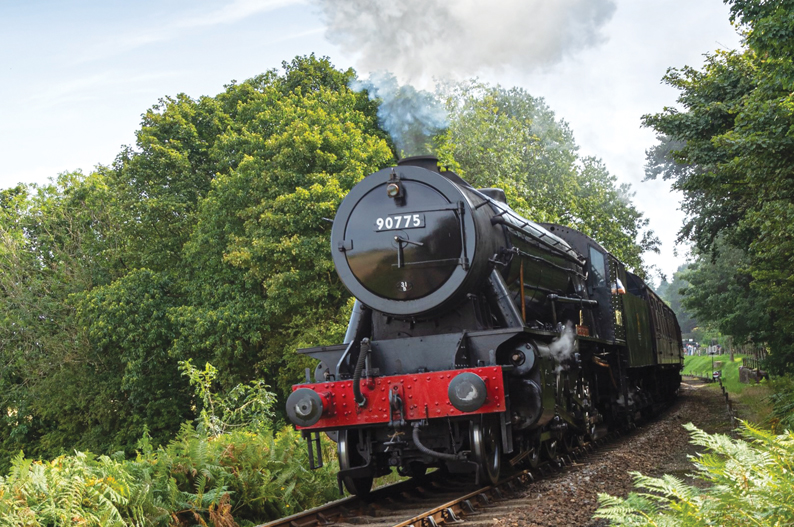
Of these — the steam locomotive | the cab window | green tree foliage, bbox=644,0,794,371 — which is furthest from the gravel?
green tree foliage, bbox=644,0,794,371

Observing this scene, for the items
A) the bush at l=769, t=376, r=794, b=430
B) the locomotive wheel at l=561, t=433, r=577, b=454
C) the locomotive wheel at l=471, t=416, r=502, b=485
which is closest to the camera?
the locomotive wheel at l=471, t=416, r=502, b=485

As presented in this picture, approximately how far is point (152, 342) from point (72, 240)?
7832 mm

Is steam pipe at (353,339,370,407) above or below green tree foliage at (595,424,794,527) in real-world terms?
above

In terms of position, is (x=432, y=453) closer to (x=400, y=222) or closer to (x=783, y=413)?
(x=400, y=222)

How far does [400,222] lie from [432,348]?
1380 millimetres

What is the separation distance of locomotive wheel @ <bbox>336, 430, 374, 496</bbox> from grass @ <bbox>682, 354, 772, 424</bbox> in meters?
8.63

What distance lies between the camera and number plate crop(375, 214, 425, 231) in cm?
751

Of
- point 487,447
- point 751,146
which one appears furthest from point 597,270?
point 487,447

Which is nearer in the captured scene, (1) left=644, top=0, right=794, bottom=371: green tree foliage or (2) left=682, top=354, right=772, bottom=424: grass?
(1) left=644, top=0, right=794, bottom=371: green tree foliage

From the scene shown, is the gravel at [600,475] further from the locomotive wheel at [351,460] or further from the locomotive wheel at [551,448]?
the locomotive wheel at [351,460]

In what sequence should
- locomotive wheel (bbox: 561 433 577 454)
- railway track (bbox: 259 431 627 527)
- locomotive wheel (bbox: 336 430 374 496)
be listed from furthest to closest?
locomotive wheel (bbox: 561 433 577 454)
locomotive wheel (bbox: 336 430 374 496)
railway track (bbox: 259 431 627 527)

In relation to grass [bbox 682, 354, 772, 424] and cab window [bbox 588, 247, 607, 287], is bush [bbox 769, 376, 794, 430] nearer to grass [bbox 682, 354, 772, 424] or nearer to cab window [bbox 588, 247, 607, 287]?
grass [bbox 682, 354, 772, 424]

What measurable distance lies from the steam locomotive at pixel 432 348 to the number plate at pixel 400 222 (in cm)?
1

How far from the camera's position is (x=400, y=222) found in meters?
7.57
